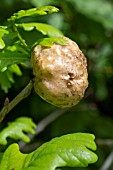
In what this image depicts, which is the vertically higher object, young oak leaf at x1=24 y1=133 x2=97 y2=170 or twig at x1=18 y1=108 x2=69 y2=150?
young oak leaf at x1=24 y1=133 x2=97 y2=170

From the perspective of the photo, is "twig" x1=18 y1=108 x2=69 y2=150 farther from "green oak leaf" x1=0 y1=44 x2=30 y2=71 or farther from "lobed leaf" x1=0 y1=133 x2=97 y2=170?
"lobed leaf" x1=0 y1=133 x2=97 y2=170

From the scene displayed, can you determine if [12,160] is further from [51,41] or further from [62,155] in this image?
[51,41]

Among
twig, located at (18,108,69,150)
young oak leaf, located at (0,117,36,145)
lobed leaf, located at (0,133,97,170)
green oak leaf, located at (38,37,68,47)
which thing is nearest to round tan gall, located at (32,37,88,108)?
green oak leaf, located at (38,37,68,47)

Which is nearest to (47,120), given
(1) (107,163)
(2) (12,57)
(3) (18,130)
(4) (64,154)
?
(1) (107,163)

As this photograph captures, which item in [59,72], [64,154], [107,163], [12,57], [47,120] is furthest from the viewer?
[47,120]

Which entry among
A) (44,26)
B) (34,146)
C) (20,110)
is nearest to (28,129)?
(44,26)

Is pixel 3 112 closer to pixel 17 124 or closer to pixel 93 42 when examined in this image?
pixel 17 124

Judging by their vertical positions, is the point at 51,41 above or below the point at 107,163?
above
